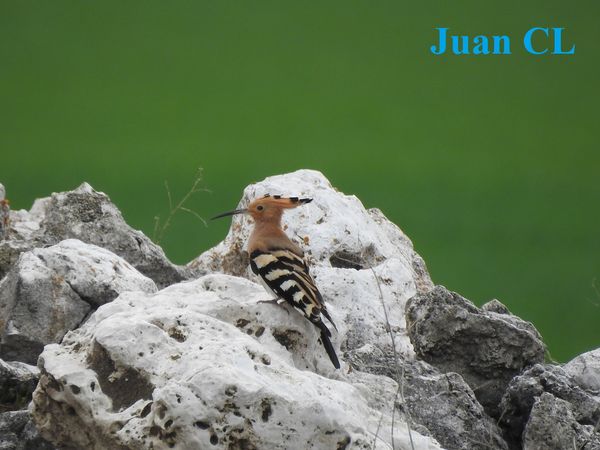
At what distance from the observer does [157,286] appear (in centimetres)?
823

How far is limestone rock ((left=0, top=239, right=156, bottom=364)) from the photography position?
23.4 ft

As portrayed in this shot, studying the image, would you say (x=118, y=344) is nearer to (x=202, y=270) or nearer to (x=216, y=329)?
(x=216, y=329)

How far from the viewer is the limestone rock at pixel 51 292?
7117 mm

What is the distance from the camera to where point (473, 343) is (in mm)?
7230

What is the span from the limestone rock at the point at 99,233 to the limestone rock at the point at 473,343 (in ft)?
6.26

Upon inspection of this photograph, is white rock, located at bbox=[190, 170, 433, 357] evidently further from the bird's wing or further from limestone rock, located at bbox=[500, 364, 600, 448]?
the bird's wing

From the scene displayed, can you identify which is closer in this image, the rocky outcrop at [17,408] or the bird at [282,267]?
the rocky outcrop at [17,408]

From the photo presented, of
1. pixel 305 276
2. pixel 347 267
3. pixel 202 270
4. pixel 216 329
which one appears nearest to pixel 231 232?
pixel 202 270

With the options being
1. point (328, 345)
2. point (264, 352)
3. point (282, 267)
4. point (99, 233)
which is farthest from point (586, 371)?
point (99, 233)

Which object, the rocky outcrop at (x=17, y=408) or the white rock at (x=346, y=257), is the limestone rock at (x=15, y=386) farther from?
the white rock at (x=346, y=257)

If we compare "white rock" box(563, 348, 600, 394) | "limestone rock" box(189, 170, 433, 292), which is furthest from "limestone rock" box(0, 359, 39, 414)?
"white rock" box(563, 348, 600, 394)

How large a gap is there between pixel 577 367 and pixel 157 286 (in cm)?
270

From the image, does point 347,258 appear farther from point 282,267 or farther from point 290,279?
point 290,279

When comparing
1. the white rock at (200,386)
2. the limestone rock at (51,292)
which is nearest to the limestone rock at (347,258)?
the limestone rock at (51,292)
